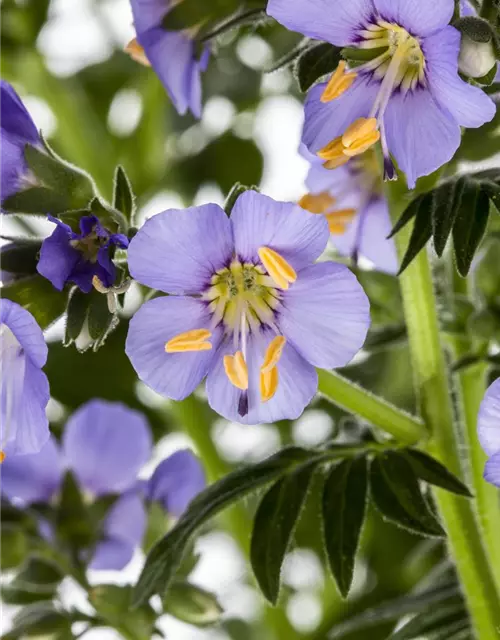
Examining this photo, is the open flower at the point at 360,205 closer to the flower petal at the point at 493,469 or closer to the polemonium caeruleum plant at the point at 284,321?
the polemonium caeruleum plant at the point at 284,321

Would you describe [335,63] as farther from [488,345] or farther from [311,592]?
[311,592]

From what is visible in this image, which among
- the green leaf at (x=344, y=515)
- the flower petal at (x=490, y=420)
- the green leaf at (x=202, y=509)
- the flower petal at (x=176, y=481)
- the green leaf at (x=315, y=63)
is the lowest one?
the flower petal at (x=176, y=481)

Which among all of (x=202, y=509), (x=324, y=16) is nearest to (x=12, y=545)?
(x=202, y=509)

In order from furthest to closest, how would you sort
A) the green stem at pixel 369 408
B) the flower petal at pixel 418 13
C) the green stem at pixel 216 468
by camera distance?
the green stem at pixel 216 468, the green stem at pixel 369 408, the flower petal at pixel 418 13

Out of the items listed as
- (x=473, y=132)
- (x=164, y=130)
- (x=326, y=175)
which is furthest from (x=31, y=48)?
(x=473, y=132)

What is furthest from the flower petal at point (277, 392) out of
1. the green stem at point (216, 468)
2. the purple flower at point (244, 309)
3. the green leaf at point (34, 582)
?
the green stem at point (216, 468)

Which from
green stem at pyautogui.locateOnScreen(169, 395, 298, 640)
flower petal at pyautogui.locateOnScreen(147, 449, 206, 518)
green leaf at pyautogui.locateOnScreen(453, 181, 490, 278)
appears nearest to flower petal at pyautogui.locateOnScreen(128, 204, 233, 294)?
green leaf at pyautogui.locateOnScreen(453, 181, 490, 278)
